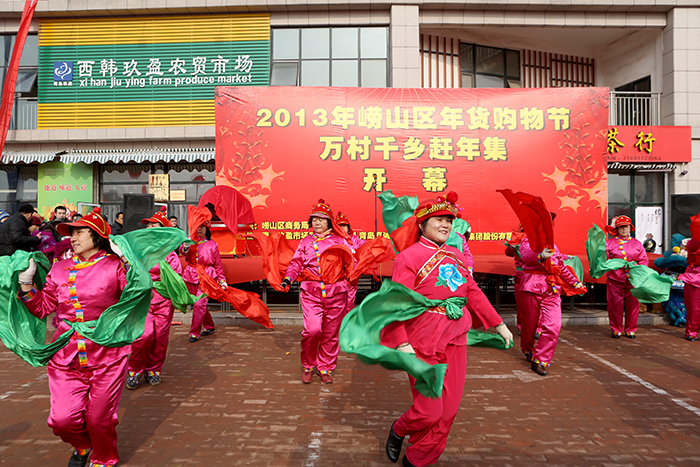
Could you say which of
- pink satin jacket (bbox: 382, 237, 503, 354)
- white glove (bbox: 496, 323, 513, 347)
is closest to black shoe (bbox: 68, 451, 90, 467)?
pink satin jacket (bbox: 382, 237, 503, 354)

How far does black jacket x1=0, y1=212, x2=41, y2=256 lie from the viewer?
6.91 meters

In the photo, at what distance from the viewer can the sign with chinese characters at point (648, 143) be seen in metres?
11.9

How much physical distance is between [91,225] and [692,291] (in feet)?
28.8

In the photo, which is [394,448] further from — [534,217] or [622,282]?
[622,282]

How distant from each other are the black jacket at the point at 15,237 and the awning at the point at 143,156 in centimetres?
556

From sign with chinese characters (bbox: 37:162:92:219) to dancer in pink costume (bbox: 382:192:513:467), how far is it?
13.0 m

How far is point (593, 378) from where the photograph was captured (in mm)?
5203

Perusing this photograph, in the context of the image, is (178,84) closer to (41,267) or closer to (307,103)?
(307,103)

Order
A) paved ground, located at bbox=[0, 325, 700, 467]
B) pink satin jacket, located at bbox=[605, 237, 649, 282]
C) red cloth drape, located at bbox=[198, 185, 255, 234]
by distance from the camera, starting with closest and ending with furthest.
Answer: paved ground, located at bbox=[0, 325, 700, 467]
pink satin jacket, located at bbox=[605, 237, 649, 282]
red cloth drape, located at bbox=[198, 185, 255, 234]

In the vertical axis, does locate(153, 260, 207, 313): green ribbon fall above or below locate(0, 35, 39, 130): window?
below

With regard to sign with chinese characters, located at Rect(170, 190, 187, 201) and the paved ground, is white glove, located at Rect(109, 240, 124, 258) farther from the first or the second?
sign with chinese characters, located at Rect(170, 190, 187, 201)

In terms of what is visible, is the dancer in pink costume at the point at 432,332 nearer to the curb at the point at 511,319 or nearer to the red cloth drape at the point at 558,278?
the red cloth drape at the point at 558,278

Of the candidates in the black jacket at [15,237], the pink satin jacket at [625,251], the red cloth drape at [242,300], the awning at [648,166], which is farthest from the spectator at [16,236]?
the awning at [648,166]

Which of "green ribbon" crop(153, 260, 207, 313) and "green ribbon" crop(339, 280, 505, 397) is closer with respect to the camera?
"green ribbon" crop(339, 280, 505, 397)
